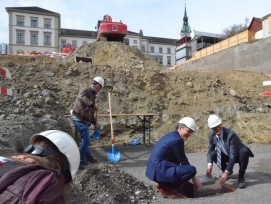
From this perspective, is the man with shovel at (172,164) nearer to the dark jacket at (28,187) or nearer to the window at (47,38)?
the dark jacket at (28,187)

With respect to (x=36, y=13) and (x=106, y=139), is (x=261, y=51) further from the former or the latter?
(x=36, y=13)

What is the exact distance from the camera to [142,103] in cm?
1089

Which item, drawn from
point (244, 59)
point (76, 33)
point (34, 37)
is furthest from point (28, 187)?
point (76, 33)

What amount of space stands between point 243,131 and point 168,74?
3924mm

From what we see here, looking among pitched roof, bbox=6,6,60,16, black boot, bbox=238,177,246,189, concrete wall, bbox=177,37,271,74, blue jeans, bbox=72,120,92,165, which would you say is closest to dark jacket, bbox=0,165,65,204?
black boot, bbox=238,177,246,189

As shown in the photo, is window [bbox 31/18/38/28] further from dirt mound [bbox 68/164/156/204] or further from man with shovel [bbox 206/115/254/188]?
man with shovel [bbox 206/115/254/188]

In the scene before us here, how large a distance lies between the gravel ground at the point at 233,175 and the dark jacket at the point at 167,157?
0.42m

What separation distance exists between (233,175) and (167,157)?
1989 mm

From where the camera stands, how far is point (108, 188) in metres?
4.71

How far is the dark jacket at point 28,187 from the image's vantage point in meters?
1.24

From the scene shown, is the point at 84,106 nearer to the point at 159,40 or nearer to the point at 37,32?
the point at 37,32

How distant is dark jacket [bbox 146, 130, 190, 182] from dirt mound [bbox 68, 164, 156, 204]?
1.27 ft

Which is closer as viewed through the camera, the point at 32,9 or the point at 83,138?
the point at 83,138

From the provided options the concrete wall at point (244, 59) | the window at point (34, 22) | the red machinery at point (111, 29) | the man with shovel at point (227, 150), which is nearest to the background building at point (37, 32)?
the window at point (34, 22)
